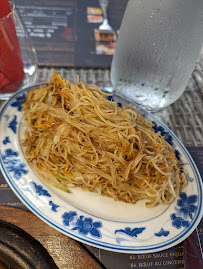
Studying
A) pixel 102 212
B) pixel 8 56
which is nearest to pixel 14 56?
pixel 8 56

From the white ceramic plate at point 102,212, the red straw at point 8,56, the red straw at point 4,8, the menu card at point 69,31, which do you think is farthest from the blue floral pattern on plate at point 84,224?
the menu card at point 69,31

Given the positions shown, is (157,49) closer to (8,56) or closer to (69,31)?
(8,56)

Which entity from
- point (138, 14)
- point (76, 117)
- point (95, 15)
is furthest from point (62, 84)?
point (95, 15)

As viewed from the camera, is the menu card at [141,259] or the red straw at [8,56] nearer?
the menu card at [141,259]

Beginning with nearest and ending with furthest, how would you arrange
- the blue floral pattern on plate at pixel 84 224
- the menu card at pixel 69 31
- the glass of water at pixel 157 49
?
the blue floral pattern on plate at pixel 84 224
the glass of water at pixel 157 49
the menu card at pixel 69 31

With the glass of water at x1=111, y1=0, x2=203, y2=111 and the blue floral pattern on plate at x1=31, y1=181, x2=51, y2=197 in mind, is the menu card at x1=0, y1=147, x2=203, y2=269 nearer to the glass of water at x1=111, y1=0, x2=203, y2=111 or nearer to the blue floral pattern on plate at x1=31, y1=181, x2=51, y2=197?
the blue floral pattern on plate at x1=31, y1=181, x2=51, y2=197

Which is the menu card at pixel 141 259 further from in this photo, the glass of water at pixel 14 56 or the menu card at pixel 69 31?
the menu card at pixel 69 31

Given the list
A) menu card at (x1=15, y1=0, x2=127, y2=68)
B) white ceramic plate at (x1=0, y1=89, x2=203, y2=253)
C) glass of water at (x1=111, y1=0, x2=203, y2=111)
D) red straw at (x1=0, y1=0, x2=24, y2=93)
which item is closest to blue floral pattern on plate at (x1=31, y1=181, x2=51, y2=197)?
white ceramic plate at (x1=0, y1=89, x2=203, y2=253)

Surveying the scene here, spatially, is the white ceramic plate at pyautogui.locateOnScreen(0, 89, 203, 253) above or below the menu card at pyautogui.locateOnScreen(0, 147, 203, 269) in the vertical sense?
above
